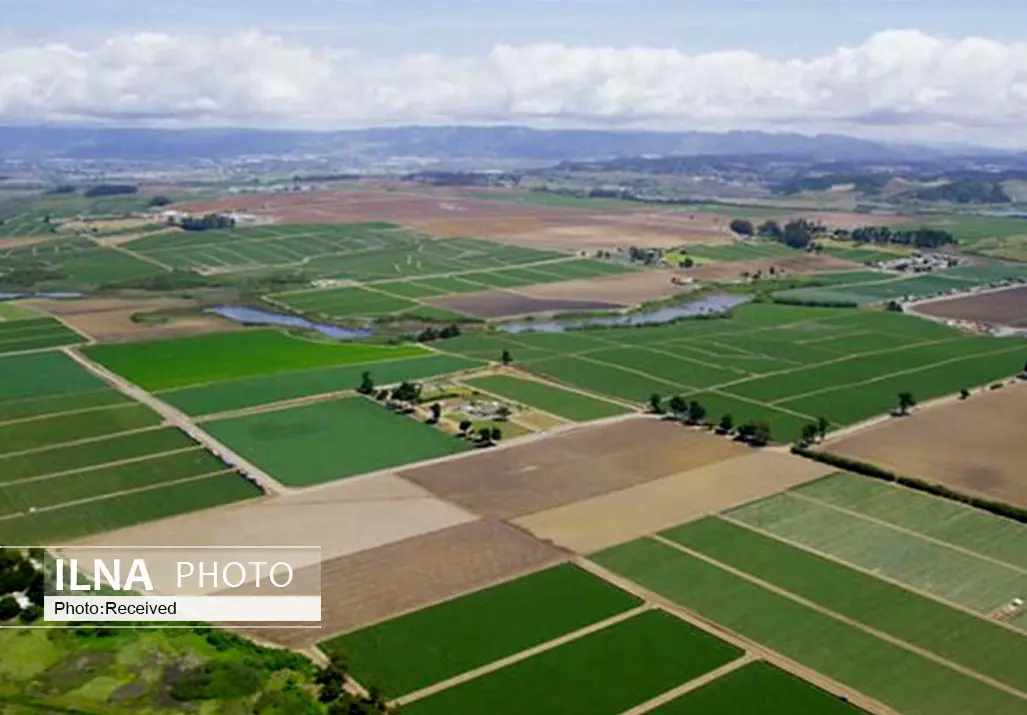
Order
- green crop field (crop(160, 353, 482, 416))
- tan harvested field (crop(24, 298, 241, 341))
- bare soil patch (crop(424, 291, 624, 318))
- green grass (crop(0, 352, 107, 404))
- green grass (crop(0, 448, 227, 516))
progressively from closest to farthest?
green grass (crop(0, 448, 227, 516)) → green crop field (crop(160, 353, 482, 416)) → green grass (crop(0, 352, 107, 404)) → tan harvested field (crop(24, 298, 241, 341)) → bare soil patch (crop(424, 291, 624, 318))

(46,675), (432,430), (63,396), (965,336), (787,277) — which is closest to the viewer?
(46,675)

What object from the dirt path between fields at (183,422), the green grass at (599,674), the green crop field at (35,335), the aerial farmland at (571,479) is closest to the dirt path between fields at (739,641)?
the aerial farmland at (571,479)

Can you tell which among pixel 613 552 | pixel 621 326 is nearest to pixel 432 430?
pixel 613 552

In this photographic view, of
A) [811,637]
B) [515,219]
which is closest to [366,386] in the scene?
[811,637]

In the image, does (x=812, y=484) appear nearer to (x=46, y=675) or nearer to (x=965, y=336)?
(x=46, y=675)

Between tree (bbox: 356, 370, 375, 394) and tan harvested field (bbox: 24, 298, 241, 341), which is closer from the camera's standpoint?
tree (bbox: 356, 370, 375, 394)

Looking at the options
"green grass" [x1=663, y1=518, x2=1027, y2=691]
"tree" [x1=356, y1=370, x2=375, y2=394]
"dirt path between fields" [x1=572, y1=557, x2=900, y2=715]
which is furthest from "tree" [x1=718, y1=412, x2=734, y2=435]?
"tree" [x1=356, y1=370, x2=375, y2=394]

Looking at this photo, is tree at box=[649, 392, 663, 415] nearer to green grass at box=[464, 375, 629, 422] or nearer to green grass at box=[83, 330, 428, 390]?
green grass at box=[464, 375, 629, 422]
